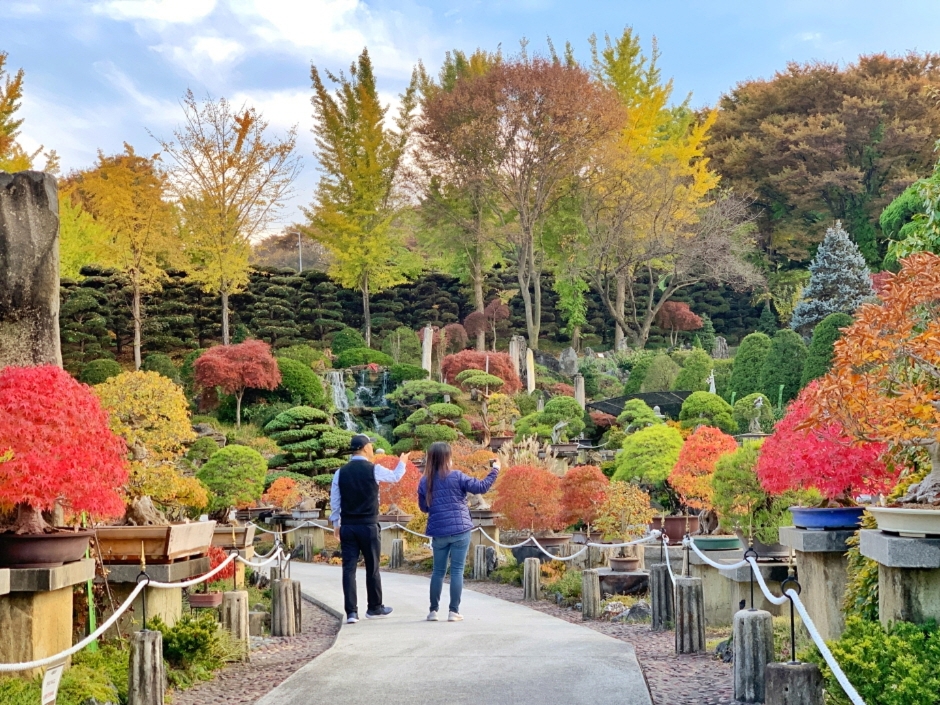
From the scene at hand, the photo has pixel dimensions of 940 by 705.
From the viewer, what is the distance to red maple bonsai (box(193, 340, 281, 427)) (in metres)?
23.7

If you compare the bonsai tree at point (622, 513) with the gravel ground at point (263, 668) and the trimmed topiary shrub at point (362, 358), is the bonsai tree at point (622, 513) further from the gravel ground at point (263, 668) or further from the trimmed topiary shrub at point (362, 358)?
the trimmed topiary shrub at point (362, 358)

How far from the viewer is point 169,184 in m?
28.7

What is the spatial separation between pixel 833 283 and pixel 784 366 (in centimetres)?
858

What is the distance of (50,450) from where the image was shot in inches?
Answer: 187

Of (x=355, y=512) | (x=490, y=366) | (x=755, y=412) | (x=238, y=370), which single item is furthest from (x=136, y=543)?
(x=490, y=366)

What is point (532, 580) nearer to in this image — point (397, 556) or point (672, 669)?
point (672, 669)

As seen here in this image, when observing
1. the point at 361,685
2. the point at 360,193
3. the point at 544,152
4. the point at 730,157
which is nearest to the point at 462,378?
the point at 544,152

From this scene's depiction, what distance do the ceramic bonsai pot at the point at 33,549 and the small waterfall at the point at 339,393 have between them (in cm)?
1990

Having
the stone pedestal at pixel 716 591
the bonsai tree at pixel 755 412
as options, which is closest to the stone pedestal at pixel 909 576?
the stone pedestal at pixel 716 591

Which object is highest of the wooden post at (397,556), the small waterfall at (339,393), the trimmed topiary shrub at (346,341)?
the trimmed topiary shrub at (346,341)

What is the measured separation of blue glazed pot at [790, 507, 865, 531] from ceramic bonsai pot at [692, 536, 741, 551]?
7.69ft

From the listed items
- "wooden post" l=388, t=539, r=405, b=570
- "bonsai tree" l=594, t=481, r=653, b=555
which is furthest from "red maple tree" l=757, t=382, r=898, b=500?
"wooden post" l=388, t=539, r=405, b=570

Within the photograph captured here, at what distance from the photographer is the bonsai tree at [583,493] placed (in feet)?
36.2

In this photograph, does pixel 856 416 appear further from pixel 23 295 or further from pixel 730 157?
pixel 730 157
